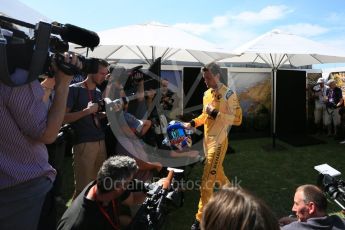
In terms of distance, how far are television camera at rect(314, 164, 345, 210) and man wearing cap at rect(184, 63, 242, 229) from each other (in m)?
1.33

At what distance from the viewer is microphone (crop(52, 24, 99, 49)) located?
58.6 inches

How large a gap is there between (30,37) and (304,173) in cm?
604

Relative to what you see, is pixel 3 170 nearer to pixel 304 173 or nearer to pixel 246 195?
pixel 246 195

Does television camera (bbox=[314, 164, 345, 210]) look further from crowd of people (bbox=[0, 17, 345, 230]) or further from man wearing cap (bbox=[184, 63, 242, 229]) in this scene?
man wearing cap (bbox=[184, 63, 242, 229])

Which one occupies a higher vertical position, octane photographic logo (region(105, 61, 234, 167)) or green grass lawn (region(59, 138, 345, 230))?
octane photographic logo (region(105, 61, 234, 167))

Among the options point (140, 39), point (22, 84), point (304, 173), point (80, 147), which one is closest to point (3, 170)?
point (22, 84)

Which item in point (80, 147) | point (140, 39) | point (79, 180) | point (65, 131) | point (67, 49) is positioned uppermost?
point (140, 39)

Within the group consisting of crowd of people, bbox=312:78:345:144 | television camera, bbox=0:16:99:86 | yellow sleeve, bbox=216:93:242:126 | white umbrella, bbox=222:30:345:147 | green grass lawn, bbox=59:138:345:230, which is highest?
white umbrella, bbox=222:30:345:147

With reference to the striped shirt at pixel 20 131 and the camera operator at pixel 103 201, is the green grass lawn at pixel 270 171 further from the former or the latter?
the striped shirt at pixel 20 131

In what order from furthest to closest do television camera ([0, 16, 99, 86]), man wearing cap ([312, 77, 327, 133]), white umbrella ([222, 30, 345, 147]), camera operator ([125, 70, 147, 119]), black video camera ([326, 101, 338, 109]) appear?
1. man wearing cap ([312, 77, 327, 133])
2. black video camera ([326, 101, 338, 109])
3. white umbrella ([222, 30, 345, 147])
4. camera operator ([125, 70, 147, 119])
5. television camera ([0, 16, 99, 86])

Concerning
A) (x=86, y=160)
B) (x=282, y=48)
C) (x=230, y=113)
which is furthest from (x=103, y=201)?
(x=282, y=48)

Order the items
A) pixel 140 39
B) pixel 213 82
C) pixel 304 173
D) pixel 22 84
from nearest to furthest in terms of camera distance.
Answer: pixel 22 84 < pixel 213 82 < pixel 140 39 < pixel 304 173

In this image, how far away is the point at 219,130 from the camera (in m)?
4.04

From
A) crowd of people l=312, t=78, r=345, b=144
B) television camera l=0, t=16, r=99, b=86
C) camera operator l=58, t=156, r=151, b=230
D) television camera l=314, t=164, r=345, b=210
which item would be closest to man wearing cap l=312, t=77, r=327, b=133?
crowd of people l=312, t=78, r=345, b=144
